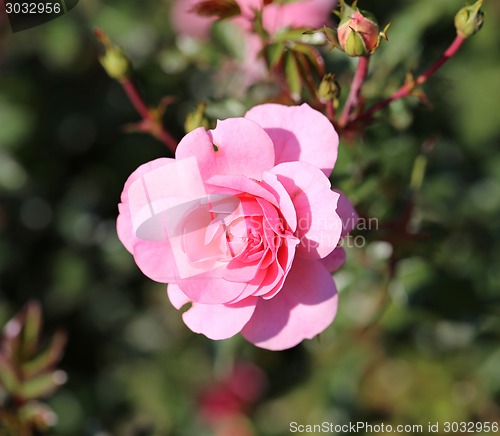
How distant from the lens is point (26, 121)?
1911mm

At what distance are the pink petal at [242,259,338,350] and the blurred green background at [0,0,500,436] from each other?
593 millimetres

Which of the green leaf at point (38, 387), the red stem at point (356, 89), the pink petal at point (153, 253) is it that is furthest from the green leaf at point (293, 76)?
the green leaf at point (38, 387)

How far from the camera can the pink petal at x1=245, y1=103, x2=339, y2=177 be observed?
0.89m

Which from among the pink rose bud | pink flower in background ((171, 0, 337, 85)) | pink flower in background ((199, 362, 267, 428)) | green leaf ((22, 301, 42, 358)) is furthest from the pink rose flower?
pink flower in background ((199, 362, 267, 428))

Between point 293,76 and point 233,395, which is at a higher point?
point 293,76

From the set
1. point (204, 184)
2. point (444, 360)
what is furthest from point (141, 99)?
point (444, 360)

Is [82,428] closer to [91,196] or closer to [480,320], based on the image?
[91,196]

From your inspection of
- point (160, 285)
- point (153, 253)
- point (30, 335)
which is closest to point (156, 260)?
point (153, 253)

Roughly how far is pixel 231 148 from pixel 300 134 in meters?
0.11

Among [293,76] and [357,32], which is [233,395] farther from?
[357,32]

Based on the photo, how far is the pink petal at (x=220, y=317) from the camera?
85 cm

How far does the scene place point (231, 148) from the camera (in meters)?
0.86

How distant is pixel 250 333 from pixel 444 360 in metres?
1.28

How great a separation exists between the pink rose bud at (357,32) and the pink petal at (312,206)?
0.20m
